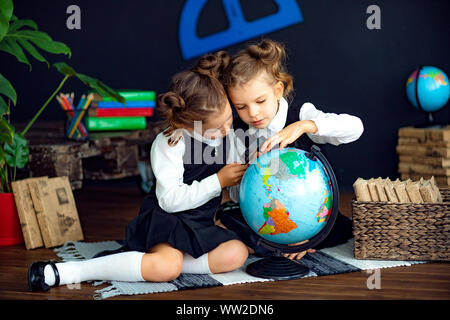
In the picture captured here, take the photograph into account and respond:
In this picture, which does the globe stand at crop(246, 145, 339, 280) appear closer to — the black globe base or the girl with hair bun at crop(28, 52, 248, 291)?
the black globe base

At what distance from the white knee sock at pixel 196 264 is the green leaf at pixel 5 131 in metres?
1.09

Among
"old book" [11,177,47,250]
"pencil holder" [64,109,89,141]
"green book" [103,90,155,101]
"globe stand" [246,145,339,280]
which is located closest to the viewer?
"globe stand" [246,145,339,280]

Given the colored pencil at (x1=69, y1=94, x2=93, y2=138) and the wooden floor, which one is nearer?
the wooden floor

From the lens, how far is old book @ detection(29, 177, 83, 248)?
10.4 feet

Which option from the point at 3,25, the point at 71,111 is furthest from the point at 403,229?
the point at 71,111

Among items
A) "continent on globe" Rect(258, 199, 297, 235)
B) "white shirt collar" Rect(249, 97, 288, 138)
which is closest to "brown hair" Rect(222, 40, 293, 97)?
"white shirt collar" Rect(249, 97, 288, 138)

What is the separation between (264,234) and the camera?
233 cm

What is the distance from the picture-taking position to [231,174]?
8.08ft

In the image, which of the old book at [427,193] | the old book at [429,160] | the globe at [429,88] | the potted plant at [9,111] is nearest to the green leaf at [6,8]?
the potted plant at [9,111]

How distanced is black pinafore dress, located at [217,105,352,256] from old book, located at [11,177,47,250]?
3.47ft

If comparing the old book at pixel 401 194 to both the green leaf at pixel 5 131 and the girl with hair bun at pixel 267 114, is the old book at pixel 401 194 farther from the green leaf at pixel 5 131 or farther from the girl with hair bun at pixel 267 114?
the green leaf at pixel 5 131

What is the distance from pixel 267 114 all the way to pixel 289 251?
60 cm

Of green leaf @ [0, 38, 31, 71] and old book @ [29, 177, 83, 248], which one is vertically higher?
green leaf @ [0, 38, 31, 71]
